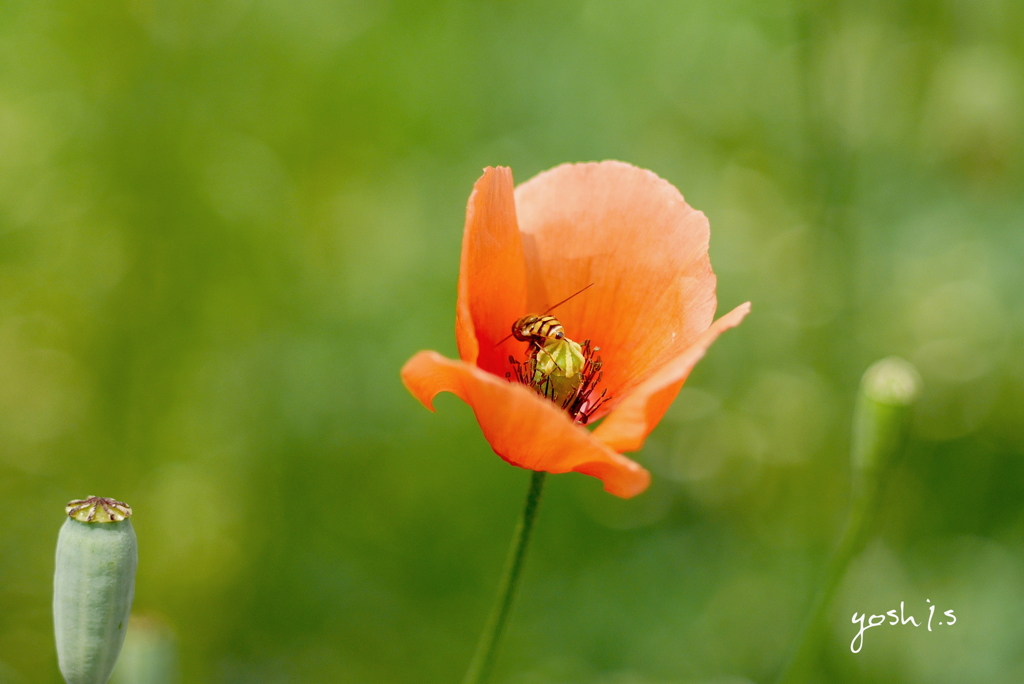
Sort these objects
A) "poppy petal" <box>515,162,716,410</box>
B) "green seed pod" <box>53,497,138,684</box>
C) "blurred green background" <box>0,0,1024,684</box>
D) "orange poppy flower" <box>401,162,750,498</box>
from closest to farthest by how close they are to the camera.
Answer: "green seed pod" <box>53,497,138,684</box> < "orange poppy flower" <box>401,162,750,498</box> < "poppy petal" <box>515,162,716,410</box> < "blurred green background" <box>0,0,1024,684</box>

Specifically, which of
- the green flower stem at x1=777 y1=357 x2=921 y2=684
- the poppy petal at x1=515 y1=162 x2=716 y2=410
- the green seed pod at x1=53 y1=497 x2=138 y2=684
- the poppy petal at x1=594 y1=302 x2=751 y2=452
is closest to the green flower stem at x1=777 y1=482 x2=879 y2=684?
the green flower stem at x1=777 y1=357 x2=921 y2=684

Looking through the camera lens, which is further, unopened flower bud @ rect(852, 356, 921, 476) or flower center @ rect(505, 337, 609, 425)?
unopened flower bud @ rect(852, 356, 921, 476)

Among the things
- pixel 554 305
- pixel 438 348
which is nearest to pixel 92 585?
pixel 554 305

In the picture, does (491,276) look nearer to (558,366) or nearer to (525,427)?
(558,366)

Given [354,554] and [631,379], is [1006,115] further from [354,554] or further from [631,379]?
[354,554]

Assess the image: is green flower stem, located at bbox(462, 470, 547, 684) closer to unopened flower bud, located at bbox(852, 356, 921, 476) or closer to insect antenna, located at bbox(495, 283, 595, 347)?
insect antenna, located at bbox(495, 283, 595, 347)

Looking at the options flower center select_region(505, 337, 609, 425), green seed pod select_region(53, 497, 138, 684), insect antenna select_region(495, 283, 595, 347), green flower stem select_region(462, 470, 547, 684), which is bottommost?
green seed pod select_region(53, 497, 138, 684)

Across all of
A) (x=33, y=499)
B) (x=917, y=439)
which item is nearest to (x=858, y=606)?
(x=917, y=439)
